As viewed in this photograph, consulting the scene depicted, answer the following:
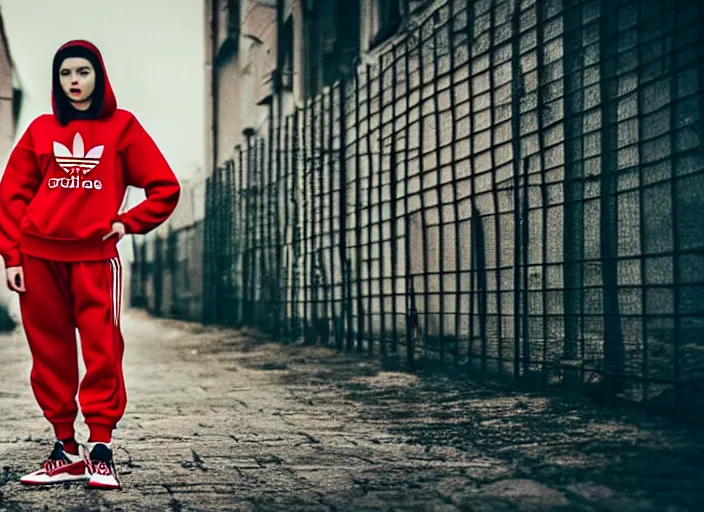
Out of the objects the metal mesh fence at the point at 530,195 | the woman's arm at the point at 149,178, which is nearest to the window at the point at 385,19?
the metal mesh fence at the point at 530,195

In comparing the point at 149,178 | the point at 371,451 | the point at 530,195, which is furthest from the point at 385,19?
the point at 149,178

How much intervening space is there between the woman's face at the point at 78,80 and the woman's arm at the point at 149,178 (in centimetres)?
17

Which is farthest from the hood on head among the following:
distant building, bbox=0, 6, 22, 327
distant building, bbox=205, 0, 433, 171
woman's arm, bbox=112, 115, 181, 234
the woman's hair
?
distant building, bbox=0, 6, 22, 327

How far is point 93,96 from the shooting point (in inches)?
128

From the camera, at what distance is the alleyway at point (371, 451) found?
2.91 m

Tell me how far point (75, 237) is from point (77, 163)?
22 centimetres

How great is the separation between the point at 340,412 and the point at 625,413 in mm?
1300

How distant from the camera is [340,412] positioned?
4.87 meters

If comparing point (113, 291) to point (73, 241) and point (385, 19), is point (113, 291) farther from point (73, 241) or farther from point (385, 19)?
point (385, 19)

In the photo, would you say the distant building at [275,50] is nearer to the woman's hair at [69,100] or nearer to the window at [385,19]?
the window at [385,19]

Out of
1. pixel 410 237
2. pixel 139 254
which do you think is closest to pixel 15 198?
pixel 410 237

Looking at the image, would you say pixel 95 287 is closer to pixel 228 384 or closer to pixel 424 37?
pixel 228 384

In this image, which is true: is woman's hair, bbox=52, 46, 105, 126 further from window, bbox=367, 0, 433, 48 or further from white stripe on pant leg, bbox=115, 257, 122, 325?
window, bbox=367, 0, 433, 48

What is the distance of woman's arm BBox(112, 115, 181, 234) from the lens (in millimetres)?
3293
